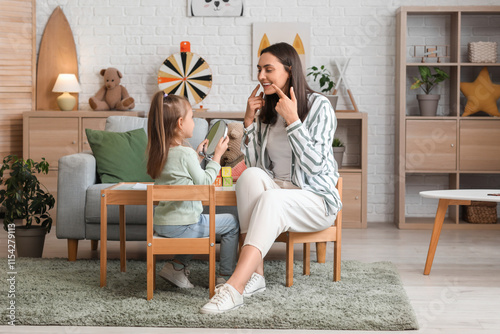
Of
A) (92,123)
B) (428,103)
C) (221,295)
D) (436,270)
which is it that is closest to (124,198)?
(221,295)

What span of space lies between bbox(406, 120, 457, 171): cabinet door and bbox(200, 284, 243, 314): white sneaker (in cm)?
264

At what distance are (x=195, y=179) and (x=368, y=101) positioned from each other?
8.79ft

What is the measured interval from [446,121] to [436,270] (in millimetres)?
1702

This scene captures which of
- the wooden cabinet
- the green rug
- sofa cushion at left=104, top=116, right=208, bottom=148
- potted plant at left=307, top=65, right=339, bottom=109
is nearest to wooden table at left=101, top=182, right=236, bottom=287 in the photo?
the green rug

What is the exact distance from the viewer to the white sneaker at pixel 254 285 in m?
2.56

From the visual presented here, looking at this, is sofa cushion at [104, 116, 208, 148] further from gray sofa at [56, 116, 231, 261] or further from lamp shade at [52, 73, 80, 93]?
lamp shade at [52, 73, 80, 93]

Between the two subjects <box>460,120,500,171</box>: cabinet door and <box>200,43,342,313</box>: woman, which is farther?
<box>460,120,500,171</box>: cabinet door

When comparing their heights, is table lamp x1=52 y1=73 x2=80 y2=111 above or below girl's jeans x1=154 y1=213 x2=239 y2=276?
above

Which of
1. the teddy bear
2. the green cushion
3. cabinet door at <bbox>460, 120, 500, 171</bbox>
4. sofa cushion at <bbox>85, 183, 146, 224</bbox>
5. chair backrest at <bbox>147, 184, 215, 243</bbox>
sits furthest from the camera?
cabinet door at <bbox>460, 120, 500, 171</bbox>

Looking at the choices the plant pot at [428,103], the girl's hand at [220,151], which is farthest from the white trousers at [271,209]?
the plant pot at [428,103]

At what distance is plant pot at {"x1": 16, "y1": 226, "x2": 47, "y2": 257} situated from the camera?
3449mm

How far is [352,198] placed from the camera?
4.60 meters

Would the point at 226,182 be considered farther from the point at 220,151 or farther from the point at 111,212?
the point at 111,212

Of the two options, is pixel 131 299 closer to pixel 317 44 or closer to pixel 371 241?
pixel 371 241
